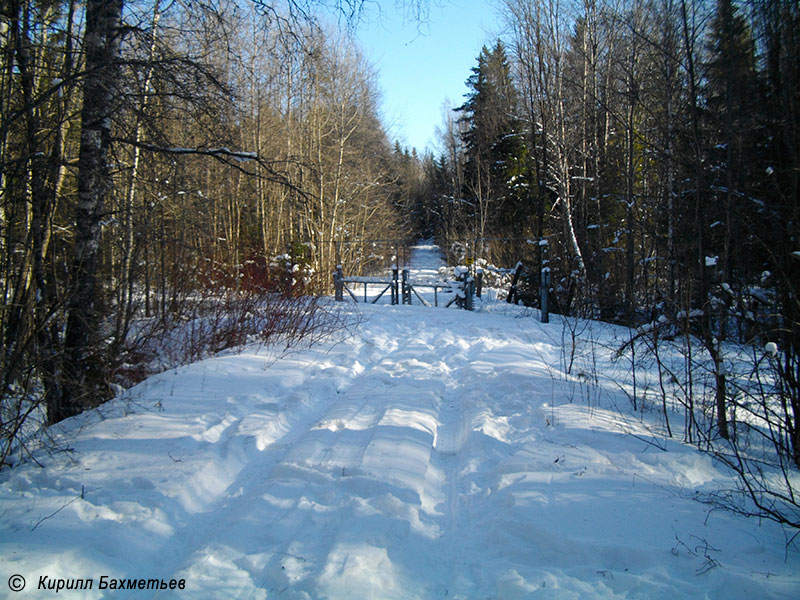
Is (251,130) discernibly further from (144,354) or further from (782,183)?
(782,183)

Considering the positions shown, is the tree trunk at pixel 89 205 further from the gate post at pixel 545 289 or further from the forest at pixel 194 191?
the gate post at pixel 545 289

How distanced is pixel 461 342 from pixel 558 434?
4521 millimetres

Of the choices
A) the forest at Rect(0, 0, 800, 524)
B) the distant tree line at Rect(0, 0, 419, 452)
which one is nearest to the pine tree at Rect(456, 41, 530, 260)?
the forest at Rect(0, 0, 800, 524)

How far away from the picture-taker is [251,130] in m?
20.9

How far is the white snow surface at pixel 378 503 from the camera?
2301 mm

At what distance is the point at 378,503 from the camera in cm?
294

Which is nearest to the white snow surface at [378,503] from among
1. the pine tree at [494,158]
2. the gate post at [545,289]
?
the gate post at [545,289]

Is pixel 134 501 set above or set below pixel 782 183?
below

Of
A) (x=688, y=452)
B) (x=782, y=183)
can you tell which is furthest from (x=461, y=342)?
(x=782, y=183)

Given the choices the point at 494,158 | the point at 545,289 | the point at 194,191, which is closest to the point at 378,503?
the point at 194,191

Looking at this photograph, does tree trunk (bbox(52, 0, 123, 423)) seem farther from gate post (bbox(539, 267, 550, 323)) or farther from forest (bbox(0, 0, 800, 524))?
gate post (bbox(539, 267, 550, 323))

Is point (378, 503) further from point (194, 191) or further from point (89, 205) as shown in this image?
point (194, 191)

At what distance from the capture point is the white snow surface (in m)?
2.30

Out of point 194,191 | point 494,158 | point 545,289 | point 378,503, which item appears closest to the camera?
point 378,503
